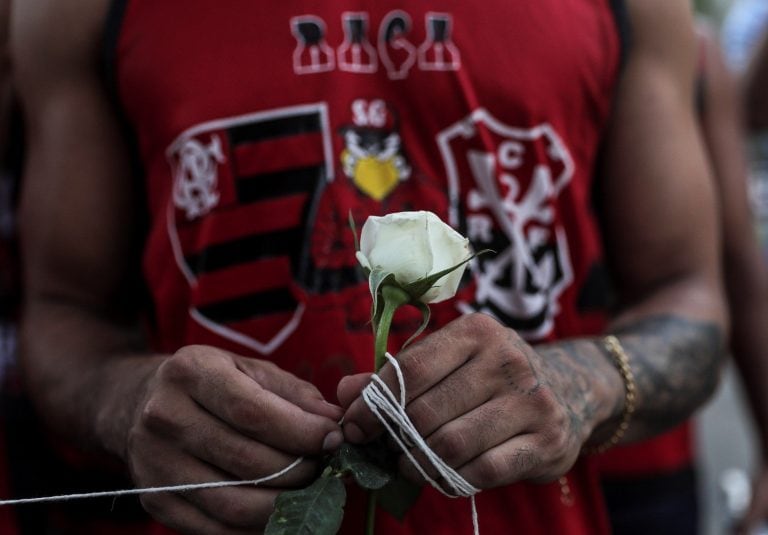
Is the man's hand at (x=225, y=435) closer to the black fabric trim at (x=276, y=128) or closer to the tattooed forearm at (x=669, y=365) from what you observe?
the black fabric trim at (x=276, y=128)

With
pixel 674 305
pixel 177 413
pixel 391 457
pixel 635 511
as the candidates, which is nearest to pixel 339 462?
pixel 391 457

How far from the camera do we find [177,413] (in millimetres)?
1195

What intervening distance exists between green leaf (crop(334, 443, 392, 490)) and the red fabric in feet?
3.87

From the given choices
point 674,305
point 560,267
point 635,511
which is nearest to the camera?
point 560,267

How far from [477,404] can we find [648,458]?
130 cm

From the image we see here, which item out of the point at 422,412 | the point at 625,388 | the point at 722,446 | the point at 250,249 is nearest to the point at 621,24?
the point at 625,388

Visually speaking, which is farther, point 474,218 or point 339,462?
point 474,218

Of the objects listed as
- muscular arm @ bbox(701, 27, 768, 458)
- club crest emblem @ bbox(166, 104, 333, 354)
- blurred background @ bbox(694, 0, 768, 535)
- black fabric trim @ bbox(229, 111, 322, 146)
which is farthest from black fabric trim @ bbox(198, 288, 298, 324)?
blurred background @ bbox(694, 0, 768, 535)

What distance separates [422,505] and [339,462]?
13.2 inches

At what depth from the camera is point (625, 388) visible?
151cm

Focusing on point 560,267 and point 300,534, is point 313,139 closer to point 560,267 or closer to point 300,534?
point 560,267

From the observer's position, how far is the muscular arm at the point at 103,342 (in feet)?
3.88

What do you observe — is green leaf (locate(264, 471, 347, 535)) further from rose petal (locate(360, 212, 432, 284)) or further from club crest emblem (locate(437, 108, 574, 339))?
club crest emblem (locate(437, 108, 574, 339))

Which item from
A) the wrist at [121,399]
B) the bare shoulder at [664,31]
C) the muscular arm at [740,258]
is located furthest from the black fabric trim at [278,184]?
the muscular arm at [740,258]
